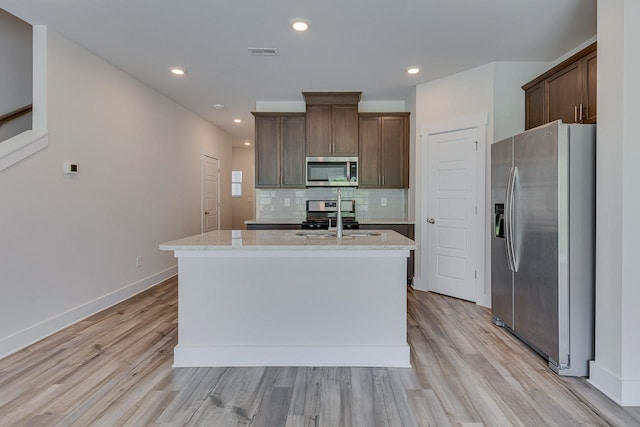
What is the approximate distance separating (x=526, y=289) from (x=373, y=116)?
10.1 feet

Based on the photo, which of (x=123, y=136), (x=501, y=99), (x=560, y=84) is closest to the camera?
(x=560, y=84)

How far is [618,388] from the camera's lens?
1891mm

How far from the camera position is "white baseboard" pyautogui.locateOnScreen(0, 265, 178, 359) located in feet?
8.29

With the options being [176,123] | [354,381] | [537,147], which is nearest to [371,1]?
[537,147]

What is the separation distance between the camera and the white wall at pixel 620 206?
1.86 meters

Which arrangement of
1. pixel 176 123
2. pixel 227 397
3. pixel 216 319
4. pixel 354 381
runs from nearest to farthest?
pixel 227 397, pixel 354 381, pixel 216 319, pixel 176 123

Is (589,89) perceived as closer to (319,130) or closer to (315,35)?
(315,35)

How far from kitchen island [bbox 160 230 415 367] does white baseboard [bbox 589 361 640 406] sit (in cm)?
114

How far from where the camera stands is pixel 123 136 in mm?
3871

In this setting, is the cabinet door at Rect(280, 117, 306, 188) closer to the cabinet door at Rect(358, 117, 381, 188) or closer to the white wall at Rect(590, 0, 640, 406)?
the cabinet door at Rect(358, 117, 381, 188)

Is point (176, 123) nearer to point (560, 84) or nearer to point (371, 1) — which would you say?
point (371, 1)

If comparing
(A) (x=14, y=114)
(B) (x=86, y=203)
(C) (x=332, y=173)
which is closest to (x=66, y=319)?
(B) (x=86, y=203)

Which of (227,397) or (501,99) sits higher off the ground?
(501,99)

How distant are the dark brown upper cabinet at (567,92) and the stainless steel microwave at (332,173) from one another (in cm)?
214
